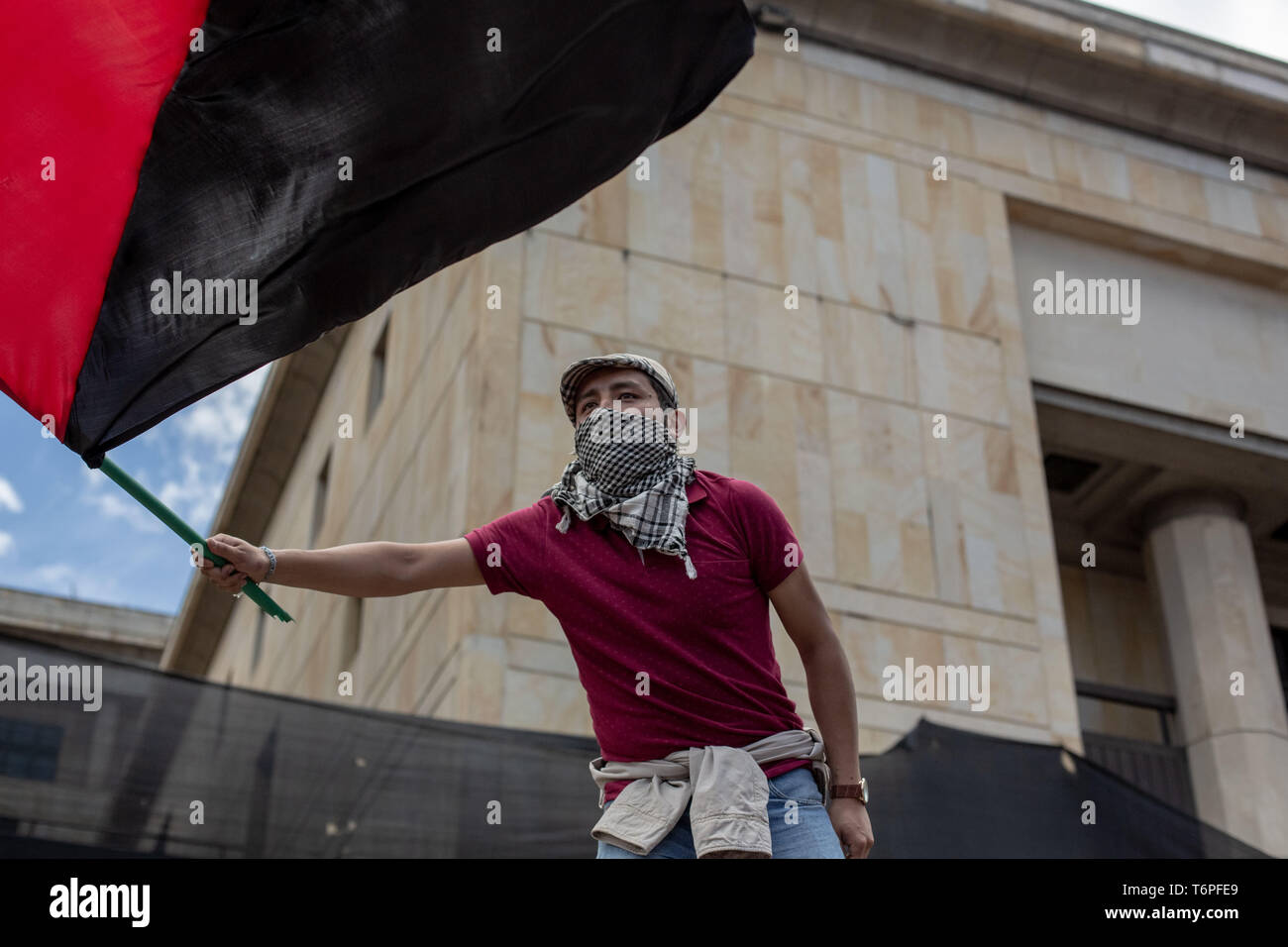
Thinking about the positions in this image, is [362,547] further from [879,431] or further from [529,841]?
[879,431]

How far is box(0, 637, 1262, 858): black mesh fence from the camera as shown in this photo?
7.83m

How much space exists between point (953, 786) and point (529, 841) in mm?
2570

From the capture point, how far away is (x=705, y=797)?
145 inches

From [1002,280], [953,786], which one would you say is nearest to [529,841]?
[953,786]

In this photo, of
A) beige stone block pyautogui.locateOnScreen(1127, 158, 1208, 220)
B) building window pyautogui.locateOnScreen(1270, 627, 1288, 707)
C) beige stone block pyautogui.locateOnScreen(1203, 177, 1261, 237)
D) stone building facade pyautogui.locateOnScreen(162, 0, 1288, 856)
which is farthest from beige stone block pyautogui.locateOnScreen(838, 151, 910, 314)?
building window pyautogui.locateOnScreen(1270, 627, 1288, 707)

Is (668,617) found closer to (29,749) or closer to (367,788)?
(29,749)

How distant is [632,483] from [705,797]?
78cm

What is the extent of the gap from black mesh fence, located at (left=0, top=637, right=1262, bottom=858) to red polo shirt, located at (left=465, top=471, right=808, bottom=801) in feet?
13.7

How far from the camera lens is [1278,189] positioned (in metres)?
20.0

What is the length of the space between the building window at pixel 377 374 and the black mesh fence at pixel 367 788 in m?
10.7

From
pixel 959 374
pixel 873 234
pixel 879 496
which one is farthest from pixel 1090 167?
pixel 879 496

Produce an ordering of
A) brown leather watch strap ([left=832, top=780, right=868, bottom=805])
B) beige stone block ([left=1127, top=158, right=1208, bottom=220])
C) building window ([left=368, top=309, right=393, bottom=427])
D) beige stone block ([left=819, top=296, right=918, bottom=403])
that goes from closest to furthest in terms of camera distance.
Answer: brown leather watch strap ([left=832, top=780, right=868, bottom=805]) < beige stone block ([left=819, top=296, right=918, bottom=403]) < beige stone block ([left=1127, top=158, right=1208, bottom=220]) < building window ([left=368, top=309, right=393, bottom=427])

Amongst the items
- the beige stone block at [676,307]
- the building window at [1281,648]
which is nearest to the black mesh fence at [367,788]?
the beige stone block at [676,307]

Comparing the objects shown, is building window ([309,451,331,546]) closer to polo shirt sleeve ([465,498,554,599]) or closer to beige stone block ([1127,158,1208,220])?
beige stone block ([1127,158,1208,220])
